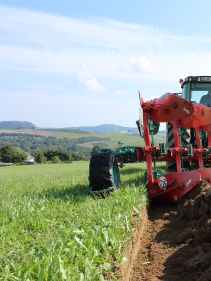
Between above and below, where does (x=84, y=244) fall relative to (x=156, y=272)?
above

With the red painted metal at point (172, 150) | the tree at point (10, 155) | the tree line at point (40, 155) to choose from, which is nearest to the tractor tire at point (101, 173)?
the red painted metal at point (172, 150)

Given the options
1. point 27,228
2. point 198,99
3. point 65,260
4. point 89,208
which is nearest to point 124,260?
point 65,260

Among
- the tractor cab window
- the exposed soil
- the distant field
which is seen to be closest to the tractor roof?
the tractor cab window

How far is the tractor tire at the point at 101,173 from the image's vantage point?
7629 millimetres

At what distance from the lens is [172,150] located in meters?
7.68

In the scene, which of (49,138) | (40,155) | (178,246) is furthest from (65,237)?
(49,138)

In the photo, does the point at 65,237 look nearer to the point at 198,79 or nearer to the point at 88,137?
the point at 198,79

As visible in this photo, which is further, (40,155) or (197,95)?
(40,155)

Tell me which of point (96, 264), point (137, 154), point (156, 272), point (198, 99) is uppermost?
point (198, 99)

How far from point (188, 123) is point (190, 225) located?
2.42m

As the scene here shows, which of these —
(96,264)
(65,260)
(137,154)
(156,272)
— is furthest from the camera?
(137,154)

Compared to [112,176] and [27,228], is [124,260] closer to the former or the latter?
[27,228]

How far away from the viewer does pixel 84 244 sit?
4.28 metres

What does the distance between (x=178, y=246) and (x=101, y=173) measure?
103 inches
